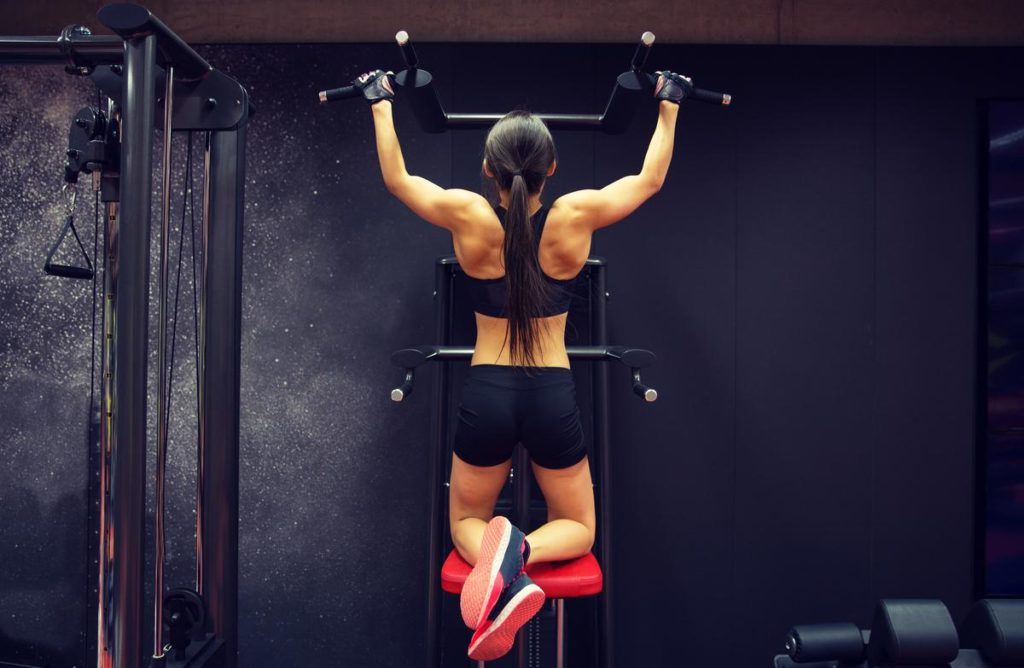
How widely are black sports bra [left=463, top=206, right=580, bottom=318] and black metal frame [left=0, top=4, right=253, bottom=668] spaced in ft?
2.26

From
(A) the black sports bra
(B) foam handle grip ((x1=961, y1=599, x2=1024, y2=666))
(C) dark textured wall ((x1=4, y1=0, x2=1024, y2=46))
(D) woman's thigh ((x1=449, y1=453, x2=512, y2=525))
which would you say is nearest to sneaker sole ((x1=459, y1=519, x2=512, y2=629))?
(D) woman's thigh ((x1=449, y1=453, x2=512, y2=525))

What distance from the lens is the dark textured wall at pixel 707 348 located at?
3.08 m

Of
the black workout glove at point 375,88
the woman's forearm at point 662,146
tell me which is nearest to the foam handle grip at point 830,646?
the woman's forearm at point 662,146

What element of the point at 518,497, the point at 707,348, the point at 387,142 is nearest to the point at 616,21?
the point at 707,348

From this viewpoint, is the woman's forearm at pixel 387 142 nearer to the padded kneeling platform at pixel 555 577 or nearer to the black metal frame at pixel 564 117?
the black metal frame at pixel 564 117

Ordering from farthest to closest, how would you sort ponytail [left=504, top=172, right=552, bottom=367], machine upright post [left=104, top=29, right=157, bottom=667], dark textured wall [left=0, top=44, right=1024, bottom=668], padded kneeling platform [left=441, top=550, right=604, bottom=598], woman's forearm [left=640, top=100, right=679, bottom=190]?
dark textured wall [left=0, top=44, right=1024, bottom=668]
woman's forearm [left=640, top=100, right=679, bottom=190]
ponytail [left=504, top=172, right=552, bottom=367]
padded kneeling platform [left=441, top=550, right=604, bottom=598]
machine upright post [left=104, top=29, right=157, bottom=667]

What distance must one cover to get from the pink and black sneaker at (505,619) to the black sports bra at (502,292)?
740 millimetres

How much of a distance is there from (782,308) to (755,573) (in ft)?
3.68

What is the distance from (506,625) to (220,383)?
101 cm

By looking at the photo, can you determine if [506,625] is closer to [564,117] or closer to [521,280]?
[521,280]

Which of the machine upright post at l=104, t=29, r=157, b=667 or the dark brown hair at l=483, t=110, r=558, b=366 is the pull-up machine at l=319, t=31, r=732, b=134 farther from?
the machine upright post at l=104, t=29, r=157, b=667

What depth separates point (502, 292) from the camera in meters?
2.09

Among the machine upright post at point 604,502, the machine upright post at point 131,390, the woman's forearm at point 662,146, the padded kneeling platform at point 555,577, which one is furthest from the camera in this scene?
the machine upright post at point 604,502

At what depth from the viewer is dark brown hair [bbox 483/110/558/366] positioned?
2.01 metres
